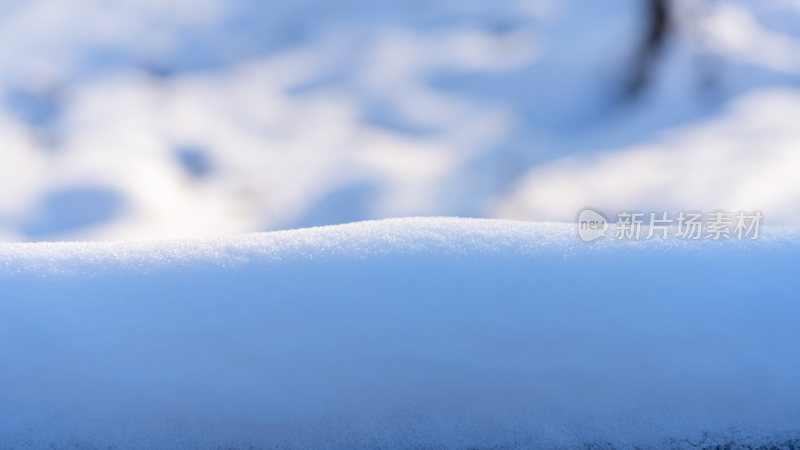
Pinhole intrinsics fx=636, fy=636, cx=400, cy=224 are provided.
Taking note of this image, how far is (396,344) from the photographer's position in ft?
1.61

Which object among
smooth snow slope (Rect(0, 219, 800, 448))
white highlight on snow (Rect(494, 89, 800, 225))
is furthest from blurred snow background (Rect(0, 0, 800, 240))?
smooth snow slope (Rect(0, 219, 800, 448))

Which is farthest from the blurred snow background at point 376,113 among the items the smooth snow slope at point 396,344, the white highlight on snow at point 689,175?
the smooth snow slope at point 396,344

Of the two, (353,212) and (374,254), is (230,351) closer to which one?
(374,254)

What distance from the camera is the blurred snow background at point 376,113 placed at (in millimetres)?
864

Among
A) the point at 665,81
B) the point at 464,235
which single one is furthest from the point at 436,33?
the point at 464,235

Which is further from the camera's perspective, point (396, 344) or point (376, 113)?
point (376, 113)
